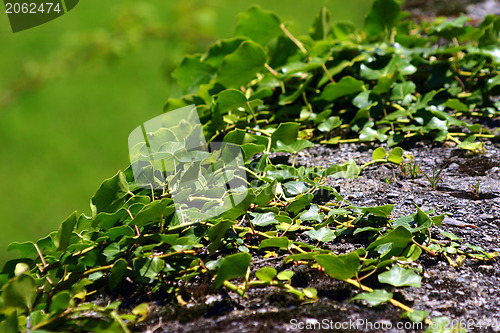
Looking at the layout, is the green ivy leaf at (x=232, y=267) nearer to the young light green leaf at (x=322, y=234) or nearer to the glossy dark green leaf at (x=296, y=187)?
the young light green leaf at (x=322, y=234)

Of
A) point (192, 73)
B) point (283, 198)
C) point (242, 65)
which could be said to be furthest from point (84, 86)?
point (283, 198)

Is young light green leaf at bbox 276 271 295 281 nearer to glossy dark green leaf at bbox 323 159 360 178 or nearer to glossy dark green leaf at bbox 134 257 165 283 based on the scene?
glossy dark green leaf at bbox 134 257 165 283

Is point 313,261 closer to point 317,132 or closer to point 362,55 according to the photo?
point 317,132

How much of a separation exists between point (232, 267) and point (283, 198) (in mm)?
A: 361

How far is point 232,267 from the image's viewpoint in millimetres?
953

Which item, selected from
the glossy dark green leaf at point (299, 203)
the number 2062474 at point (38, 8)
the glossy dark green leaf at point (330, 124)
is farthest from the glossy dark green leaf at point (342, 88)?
the number 2062474 at point (38, 8)

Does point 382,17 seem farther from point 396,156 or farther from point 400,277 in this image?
point 400,277

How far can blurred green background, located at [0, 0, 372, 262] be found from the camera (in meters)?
3.32

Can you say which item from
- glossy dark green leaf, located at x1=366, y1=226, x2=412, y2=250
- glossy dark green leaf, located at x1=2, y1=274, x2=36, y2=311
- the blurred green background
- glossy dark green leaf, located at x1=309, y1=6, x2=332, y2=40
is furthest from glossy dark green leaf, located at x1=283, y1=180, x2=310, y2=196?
the blurred green background

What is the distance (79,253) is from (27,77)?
381 centimetres

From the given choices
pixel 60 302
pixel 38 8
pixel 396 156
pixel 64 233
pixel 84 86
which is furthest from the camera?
pixel 84 86

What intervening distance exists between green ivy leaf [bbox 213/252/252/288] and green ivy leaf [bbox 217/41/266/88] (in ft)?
2.88

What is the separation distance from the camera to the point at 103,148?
140 inches

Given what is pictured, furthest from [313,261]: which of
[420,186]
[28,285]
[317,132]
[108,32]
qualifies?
[108,32]
